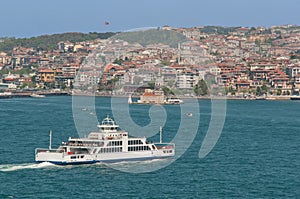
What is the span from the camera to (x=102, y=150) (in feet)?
69.6

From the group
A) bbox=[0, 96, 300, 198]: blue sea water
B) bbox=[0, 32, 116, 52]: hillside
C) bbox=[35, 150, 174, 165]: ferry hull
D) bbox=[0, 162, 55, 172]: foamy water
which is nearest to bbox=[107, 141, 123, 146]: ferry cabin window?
bbox=[35, 150, 174, 165]: ferry hull

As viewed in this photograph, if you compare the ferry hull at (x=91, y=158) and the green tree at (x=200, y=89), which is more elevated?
the green tree at (x=200, y=89)

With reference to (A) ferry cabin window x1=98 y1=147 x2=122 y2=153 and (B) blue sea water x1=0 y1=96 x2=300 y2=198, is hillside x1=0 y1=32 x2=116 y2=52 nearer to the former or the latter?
(B) blue sea water x1=0 y1=96 x2=300 y2=198

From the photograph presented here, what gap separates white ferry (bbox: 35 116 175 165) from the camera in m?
20.7

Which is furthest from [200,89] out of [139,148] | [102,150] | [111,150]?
[102,150]

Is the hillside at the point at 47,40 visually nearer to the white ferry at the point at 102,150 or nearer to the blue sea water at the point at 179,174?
the blue sea water at the point at 179,174

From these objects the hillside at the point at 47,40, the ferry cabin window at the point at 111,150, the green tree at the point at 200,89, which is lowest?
the ferry cabin window at the point at 111,150

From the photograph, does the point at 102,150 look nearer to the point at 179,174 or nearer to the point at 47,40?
the point at 179,174

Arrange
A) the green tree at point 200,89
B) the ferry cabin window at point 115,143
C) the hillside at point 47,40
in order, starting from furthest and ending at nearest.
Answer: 1. the hillside at point 47,40
2. the green tree at point 200,89
3. the ferry cabin window at point 115,143

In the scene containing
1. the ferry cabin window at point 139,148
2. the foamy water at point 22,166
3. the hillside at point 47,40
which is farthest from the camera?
the hillside at point 47,40

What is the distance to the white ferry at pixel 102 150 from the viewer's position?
2070 cm

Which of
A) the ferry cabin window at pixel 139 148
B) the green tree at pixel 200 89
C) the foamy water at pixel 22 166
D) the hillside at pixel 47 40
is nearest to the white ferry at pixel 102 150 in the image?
the ferry cabin window at pixel 139 148

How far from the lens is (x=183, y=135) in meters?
28.6

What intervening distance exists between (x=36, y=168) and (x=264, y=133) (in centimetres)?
1200
